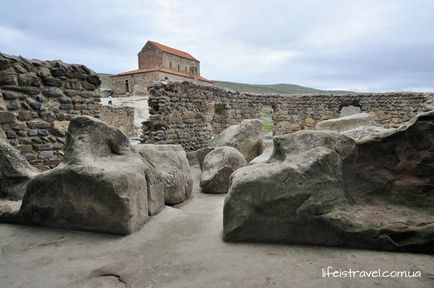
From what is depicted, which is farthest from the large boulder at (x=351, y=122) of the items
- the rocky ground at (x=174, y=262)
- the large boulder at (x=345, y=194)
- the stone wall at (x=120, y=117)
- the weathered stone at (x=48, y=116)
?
the stone wall at (x=120, y=117)

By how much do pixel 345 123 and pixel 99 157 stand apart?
6.24 meters

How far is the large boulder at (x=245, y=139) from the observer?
697 cm

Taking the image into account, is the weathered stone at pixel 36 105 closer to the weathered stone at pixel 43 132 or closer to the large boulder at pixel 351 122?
the weathered stone at pixel 43 132

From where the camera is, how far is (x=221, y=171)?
505cm

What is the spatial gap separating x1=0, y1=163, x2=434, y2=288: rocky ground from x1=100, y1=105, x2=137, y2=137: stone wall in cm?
1742

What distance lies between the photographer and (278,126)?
13.2 meters

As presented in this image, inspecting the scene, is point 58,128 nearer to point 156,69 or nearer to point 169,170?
point 169,170

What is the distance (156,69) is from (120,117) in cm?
2119

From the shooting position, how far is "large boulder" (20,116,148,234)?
113 inches

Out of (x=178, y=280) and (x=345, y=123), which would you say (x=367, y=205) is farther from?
(x=345, y=123)

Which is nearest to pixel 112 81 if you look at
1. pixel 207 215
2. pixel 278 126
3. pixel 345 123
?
pixel 278 126

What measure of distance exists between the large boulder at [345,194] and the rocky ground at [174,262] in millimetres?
125

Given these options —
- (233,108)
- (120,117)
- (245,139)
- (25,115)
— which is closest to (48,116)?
(25,115)

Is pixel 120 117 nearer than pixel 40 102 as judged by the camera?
No
